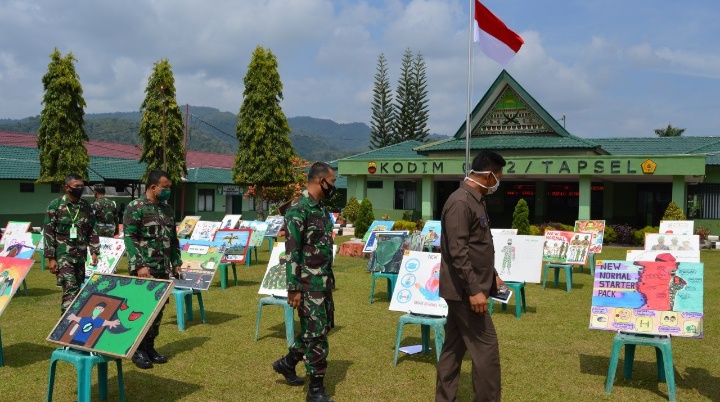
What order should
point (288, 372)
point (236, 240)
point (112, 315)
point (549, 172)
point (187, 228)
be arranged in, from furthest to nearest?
point (549, 172) < point (187, 228) < point (236, 240) < point (288, 372) < point (112, 315)

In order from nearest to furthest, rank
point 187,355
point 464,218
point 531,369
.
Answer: point 464,218 → point 531,369 → point 187,355

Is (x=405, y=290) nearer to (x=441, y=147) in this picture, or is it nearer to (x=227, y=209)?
(x=441, y=147)

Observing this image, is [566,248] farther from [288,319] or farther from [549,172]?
[549,172]

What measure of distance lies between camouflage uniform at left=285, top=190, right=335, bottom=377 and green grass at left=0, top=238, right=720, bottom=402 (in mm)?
618

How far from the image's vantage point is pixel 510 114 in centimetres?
2761

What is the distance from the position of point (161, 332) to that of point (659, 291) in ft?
20.9

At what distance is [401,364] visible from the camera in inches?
279

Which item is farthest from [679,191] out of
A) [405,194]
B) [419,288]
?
[419,288]

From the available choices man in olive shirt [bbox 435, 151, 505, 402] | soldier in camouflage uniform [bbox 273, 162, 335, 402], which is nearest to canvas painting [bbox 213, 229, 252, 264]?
soldier in camouflage uniform [bbox 273, 162, 335, 402]

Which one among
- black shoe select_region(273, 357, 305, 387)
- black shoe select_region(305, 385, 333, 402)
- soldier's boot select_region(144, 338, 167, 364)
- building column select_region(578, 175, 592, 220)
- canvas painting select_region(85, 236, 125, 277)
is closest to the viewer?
black shoe select_region(305, 385, 333, 402)

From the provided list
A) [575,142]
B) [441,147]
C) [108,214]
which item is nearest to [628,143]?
[575,142]

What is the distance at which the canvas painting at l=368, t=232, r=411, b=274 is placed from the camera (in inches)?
439

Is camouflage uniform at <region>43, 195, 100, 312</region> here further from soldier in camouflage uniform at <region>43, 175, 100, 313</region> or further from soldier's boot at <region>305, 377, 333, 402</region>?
soldier's boot at <region>305, 377, 333, 402</region>

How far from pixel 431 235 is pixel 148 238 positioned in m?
9.48
